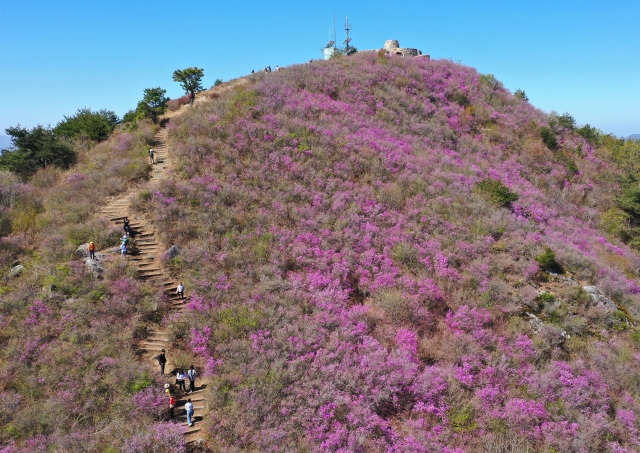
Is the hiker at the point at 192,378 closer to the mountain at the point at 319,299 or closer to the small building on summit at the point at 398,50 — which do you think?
the mountain at the point at 319,299

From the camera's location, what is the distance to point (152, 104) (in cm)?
3394

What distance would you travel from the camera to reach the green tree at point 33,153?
2766 cm

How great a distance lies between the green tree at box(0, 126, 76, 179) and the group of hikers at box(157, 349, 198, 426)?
2304cm

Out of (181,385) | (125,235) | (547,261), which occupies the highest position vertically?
(125,235)

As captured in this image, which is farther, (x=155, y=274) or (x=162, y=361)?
(x=155, y=274)

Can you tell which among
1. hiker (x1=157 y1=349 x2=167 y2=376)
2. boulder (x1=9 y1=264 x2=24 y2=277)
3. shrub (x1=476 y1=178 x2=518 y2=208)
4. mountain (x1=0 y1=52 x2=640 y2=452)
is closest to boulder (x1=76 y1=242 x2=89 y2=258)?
mountain (x1=0 y1=52 x2=640 y2=452)

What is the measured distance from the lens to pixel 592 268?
21734 millimetres

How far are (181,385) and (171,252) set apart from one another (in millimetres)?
7339

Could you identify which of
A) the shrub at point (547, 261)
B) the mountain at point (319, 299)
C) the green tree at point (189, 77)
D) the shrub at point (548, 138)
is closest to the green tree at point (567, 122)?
the shrub at point (548, 138)

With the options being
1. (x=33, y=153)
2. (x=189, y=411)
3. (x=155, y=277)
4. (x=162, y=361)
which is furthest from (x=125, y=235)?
(x=33, y=153)

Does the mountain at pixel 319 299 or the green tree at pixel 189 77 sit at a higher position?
the green tree at pixel 189 77

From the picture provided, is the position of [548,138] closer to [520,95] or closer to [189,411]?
[520,95]

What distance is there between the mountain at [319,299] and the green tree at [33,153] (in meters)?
1.70

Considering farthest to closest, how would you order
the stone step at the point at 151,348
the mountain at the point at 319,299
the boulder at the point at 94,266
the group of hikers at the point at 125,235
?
1. the group of hikers at the point at 125,235
2. the boulder at the point at 94,266
3. the stone step at the point at 151,348
4. the mountain at the point at 319,299
